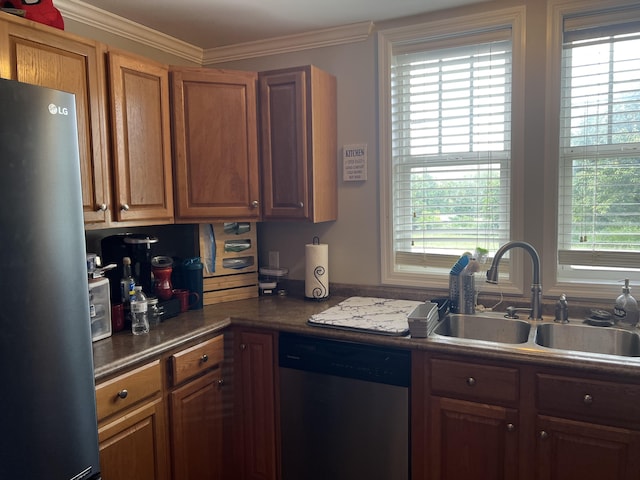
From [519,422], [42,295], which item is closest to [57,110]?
[42,295]

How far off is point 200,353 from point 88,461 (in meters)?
0.71

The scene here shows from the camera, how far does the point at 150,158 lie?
2232mm

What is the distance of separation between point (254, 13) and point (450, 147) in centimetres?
116

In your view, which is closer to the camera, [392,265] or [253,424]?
[253,424]

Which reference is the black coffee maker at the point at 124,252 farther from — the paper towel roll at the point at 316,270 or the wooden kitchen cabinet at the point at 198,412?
the paper towel roll at the point at 316,270

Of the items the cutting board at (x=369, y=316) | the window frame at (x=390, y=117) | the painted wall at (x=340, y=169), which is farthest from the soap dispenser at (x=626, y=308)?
the painted wall at (x=340, y=169)

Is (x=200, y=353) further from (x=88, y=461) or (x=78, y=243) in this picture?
(x=78, y=243)

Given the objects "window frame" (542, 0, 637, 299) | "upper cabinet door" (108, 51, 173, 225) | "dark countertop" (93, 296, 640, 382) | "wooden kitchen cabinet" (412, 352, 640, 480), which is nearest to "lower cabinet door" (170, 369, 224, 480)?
"dark countertop" (93, 296, 640, 382)

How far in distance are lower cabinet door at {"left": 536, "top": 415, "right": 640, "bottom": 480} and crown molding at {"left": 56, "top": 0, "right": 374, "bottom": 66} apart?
2.02m

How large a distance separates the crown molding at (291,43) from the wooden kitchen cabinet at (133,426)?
182 cm

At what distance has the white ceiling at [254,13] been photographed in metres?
Result: 2.25

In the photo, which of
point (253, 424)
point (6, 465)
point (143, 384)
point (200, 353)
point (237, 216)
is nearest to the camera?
point (6, 465)

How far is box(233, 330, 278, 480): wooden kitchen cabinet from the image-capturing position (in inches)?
88.7

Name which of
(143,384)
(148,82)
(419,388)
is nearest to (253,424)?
(143,384)
